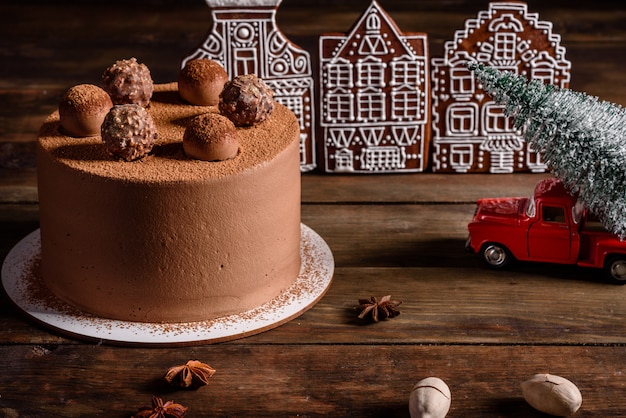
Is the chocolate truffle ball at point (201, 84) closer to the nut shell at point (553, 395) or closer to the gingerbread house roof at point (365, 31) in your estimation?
the gingerbread house roof at point (365, 31)

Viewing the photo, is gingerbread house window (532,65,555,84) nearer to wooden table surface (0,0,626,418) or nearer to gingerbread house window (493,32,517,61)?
gingerbread house window (493,32,517,61)

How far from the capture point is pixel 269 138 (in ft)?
6.55

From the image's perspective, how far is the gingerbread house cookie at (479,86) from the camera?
8.18ft

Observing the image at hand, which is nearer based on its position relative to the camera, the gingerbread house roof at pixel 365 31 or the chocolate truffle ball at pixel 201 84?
the chocolate truffle ball at pixel 201 84

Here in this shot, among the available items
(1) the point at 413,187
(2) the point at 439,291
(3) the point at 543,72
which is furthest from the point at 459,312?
(3) the point at 543,72

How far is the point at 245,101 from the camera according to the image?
198 centimetres

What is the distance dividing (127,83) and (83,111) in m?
0.14

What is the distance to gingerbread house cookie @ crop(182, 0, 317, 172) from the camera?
2473 millimetres

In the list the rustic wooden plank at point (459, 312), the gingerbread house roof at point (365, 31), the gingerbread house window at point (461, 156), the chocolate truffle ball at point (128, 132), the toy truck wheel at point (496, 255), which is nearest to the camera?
the chocolate truffle ball at point (128, 132)

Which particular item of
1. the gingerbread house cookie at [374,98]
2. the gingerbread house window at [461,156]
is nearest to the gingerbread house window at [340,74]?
the gingerbread house cookie at [374,98]

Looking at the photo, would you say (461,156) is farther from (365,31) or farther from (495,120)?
(365,31)

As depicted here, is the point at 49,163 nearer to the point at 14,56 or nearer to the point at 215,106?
the point at 215,106

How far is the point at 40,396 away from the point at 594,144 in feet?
3.70

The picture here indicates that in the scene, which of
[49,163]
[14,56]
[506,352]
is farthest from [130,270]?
[14,56]
